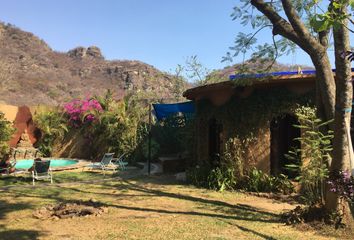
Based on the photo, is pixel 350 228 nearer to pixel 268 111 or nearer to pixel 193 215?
pixel 193 215

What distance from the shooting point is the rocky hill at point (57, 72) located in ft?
143

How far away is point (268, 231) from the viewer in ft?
23.1

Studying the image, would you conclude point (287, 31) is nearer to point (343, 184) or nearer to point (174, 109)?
point (343, 184)

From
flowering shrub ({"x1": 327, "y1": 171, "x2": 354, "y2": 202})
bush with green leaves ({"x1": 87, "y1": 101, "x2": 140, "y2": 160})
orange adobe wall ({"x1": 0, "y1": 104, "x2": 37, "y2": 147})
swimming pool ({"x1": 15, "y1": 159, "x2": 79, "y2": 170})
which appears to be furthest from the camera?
orange adobe wall ({"x1": 0, "y1": 104, "x2": 37, "y2": 147})

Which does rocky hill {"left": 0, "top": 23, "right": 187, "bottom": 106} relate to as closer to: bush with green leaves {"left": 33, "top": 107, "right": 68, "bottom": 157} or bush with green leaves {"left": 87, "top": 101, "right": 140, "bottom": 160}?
bush with green leaves {"left": 33, "top": 107, "right": 68, "bottom": 157}

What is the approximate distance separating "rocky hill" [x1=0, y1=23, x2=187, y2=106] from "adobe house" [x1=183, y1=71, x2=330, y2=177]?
99.8ft

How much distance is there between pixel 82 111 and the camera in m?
20.7

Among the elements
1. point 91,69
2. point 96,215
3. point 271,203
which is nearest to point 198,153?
point 271,203

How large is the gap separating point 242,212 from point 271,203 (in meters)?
1.41

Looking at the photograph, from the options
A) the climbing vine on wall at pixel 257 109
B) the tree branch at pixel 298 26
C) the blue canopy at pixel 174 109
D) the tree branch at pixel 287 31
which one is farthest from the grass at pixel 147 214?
the blue canopy at pixel 174 109

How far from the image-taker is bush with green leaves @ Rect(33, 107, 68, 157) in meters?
20.7

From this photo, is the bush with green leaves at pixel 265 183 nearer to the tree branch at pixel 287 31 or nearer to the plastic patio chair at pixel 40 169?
the tree branch at pixel 287 31

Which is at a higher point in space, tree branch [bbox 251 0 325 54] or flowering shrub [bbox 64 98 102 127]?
tree branch [bbox 251 0 325 54]

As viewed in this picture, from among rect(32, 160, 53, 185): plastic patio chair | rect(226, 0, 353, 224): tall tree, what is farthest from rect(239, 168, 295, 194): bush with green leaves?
rect(32, 160, 53, 185): plastic patio chair
